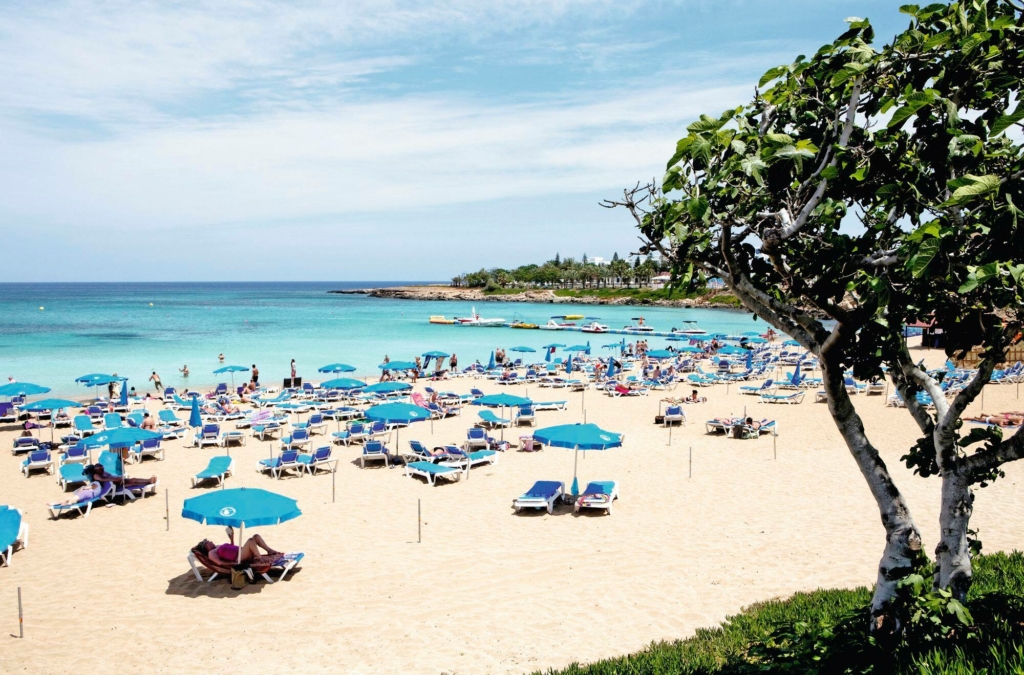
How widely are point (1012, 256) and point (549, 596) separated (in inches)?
235

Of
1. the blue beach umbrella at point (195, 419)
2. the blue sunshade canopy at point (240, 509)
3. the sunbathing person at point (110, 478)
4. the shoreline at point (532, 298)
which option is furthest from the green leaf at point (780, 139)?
the shoreline at point (532, 298)

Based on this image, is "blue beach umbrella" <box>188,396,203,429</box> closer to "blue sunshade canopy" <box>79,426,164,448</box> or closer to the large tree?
"blue sunshade canopy" <box>79,426,164,448</box>

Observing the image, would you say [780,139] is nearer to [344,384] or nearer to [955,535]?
[955,535]

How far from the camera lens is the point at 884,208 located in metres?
4.70

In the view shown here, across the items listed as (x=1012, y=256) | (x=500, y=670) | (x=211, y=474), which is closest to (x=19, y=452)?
(x=211, y=474)

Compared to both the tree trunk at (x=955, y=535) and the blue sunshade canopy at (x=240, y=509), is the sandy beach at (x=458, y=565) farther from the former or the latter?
the tree trunk at (x=955, y=535)

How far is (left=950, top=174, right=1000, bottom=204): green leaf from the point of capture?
314cm

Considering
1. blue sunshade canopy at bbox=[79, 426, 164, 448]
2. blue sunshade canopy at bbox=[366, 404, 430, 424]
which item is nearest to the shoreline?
blue sunshade canopy at bbox=[366, 404, 430, 424]

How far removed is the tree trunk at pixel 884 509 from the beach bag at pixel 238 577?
23.4ft

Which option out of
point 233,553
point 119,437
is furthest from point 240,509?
point 119,437

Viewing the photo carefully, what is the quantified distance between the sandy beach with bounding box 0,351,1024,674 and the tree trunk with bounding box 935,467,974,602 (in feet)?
10.4

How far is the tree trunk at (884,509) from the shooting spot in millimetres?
4203

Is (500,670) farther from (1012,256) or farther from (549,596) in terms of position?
(1012,256)

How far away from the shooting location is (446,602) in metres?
7.76
